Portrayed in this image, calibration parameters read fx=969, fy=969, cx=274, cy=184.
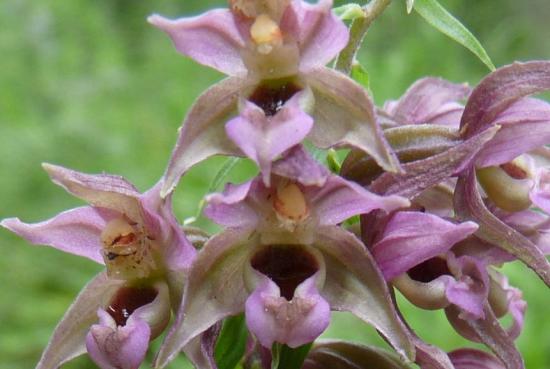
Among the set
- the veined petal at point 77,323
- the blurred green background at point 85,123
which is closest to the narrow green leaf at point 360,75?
the veined petal at point 77,323

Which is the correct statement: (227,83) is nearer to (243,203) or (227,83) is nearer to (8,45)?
(243,203)

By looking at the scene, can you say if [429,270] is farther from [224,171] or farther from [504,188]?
[224,171]

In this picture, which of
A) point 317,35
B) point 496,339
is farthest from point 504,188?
point 317,35

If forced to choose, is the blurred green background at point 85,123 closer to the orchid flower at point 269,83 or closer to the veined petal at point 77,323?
the veined petal at point 77,323

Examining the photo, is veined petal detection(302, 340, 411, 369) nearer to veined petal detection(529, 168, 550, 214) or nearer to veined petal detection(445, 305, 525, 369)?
veined petal detection(445, 305, 525, 369)

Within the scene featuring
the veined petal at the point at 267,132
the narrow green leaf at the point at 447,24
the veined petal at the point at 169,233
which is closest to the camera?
the veined petal at the point at 267,132

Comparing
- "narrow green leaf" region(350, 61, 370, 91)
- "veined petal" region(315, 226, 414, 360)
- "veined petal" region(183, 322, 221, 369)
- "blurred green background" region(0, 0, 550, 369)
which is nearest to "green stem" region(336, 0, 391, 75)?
"narrow green leaf" region(350, 61, 370, 91)
